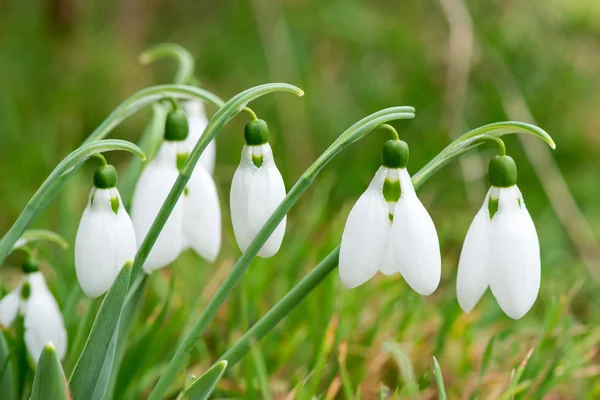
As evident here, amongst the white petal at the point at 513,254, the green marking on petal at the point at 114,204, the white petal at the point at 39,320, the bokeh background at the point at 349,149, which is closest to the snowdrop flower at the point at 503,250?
the white petal at the point at 513,254

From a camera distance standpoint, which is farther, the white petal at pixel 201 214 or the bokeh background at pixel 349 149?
the bokeh background at pixel 349 149

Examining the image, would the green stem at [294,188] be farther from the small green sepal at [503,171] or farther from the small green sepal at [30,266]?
the small green sepal at [30,266]

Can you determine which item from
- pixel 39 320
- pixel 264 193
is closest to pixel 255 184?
pixel 264 193

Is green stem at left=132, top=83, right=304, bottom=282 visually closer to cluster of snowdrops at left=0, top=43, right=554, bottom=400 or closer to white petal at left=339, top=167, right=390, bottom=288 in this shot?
cluster of snowdrops at left=0, top=43, right=554, bottom=400

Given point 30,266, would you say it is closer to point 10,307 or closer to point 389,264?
point 10,307

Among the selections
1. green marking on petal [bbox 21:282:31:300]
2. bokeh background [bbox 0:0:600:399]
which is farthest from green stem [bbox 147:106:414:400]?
green marking on petal [bbox 21:282:31:300]

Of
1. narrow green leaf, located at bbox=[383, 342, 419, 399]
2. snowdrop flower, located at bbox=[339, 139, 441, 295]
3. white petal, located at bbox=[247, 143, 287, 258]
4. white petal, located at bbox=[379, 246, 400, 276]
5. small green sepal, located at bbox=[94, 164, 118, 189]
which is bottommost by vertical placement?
narrow green leaf, located at bbox=[383, 342, 419, 399]
